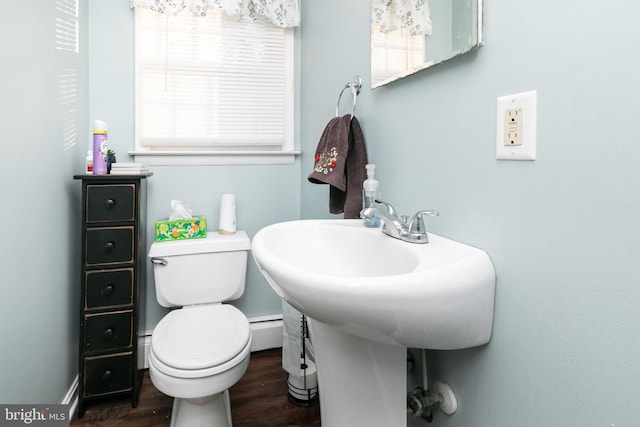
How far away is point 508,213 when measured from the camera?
791 mm

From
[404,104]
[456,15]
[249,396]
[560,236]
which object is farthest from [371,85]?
[249,396]

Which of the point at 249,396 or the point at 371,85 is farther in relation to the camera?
the point at 249,396

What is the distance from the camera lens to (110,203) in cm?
157

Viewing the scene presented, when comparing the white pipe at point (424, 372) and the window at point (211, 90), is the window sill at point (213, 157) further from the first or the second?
the white pipe at point (424, 372)

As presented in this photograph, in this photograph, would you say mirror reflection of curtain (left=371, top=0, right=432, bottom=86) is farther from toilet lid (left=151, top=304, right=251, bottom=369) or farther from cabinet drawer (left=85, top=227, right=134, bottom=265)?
cabinet drawer (left=85, top=227, right=134, bottom=265)

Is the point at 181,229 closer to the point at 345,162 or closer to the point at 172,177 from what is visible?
the point at 172,177

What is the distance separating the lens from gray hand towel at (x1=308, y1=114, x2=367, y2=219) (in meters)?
1.34

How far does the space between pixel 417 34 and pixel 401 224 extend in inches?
21.7

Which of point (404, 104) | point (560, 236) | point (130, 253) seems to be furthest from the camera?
point (130, 253)

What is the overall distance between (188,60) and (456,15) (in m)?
1.53

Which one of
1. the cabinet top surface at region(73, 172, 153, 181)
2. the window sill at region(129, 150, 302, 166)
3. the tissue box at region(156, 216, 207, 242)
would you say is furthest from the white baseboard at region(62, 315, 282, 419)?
the cabinet top surface at region(73, 172, 153, 181)

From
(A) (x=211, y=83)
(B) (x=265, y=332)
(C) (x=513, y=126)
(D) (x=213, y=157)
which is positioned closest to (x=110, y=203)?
(D) (x=213, y=157)

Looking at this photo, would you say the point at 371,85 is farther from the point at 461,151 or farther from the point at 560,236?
the point at 560,236

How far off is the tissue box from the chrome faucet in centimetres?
108
